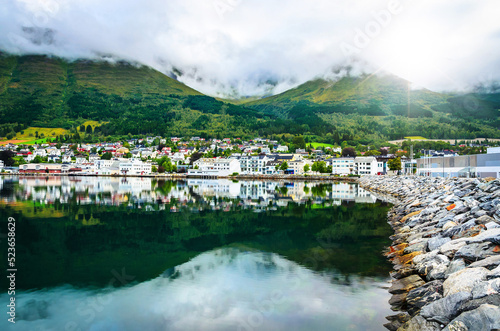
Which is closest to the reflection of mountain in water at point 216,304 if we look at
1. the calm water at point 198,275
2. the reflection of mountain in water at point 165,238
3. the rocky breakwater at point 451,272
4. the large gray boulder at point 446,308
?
the calm water at point 198,275

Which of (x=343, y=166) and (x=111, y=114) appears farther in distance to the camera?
(x=111, y=114)

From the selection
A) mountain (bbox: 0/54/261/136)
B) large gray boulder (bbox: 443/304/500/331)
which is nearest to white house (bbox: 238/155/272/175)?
mountain (bbox: 0/54/261/136)

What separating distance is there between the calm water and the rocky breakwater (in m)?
0.52

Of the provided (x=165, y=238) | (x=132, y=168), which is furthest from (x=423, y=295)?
(x=132, y=168)

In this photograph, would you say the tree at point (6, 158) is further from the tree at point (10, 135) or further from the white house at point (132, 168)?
the tree at point (10, 135)

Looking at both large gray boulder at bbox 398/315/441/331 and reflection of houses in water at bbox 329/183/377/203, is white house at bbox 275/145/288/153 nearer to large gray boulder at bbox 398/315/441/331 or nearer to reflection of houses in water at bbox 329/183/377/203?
reflection of houses in water at bbox 329/183/377/203

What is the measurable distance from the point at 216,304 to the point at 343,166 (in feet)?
258

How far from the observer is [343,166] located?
3253 inches

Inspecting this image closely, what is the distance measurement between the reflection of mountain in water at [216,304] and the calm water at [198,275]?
20 mm

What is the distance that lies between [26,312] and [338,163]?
80.2 metres

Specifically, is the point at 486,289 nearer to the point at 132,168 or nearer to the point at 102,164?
the point at 132,168

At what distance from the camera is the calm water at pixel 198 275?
6527 millimetres

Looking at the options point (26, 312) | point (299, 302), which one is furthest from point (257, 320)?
point (26, 312)

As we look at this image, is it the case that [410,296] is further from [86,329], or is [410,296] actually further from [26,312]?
[26,312]
